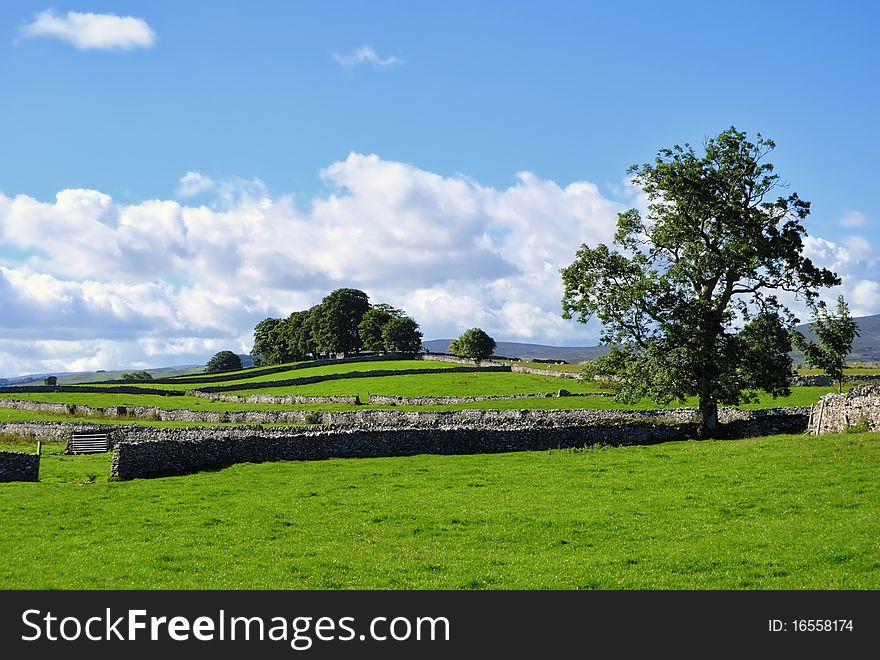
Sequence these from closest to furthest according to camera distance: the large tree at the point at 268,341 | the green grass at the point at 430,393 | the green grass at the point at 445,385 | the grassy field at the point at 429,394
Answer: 1. the green grass at the point at 430,393
2. the grassy field at the point at 429,394
3. the green grass at the point at 445,385
4. the large tree at the point at 268,341

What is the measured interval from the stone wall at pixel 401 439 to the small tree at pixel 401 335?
80095 mm

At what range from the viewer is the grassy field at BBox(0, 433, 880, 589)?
14.4 m

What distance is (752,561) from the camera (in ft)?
47.5

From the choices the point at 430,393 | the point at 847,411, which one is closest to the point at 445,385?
the point at 430,393

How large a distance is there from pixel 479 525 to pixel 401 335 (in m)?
101

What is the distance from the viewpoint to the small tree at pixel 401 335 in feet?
391

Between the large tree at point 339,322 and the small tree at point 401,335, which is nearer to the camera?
the small tree at point 401,335

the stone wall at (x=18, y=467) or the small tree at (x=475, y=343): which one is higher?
the small tree at (x=475, y=343)

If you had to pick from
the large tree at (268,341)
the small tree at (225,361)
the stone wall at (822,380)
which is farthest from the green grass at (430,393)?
the small tree at (225,361)

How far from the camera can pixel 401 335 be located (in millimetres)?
119375

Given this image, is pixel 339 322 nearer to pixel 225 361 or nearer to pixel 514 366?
pixel 514 366

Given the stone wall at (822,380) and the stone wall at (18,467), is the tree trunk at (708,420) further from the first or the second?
the stone wall at (18,467)

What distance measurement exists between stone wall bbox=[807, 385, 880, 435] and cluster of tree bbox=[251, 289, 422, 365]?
89.5 metres
